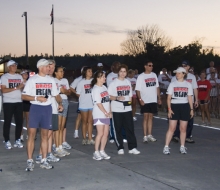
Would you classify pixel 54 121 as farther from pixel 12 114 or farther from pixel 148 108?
pixel 148 108

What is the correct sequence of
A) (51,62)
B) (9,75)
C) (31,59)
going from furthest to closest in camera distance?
1. (31,59)
2. (9,75)
3. (51,62)

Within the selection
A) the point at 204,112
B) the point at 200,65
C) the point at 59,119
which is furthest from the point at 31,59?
the point at 59,119

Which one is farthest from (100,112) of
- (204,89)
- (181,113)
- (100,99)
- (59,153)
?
(204,89)

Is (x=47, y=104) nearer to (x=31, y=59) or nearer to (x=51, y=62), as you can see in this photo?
(x=51, y=62)

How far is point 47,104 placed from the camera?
8547 millimetres

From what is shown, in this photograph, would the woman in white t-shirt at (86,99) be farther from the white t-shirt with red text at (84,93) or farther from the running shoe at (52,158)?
the running shoe at (52,158)

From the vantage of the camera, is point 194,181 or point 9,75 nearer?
point 194,181

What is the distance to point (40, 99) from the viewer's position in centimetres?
829

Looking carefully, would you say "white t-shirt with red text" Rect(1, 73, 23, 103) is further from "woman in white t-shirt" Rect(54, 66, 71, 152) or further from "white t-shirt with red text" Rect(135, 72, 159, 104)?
"white t-shirt with red text" Rect(135, 72, 159, 104)

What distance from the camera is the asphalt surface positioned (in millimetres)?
7397

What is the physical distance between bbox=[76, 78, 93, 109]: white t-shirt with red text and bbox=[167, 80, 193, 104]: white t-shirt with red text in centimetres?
212

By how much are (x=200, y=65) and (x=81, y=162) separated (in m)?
51.4

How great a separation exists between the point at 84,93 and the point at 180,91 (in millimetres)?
2465

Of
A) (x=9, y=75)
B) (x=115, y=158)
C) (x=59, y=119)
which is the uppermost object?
(x=9, y=75)
